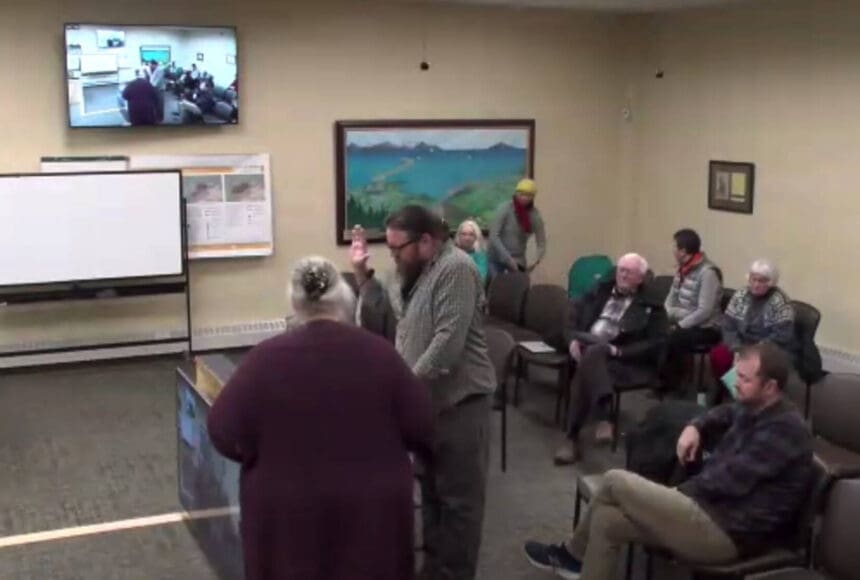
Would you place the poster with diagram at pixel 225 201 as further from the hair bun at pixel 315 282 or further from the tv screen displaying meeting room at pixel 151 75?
the hair bun at pixel 315 282

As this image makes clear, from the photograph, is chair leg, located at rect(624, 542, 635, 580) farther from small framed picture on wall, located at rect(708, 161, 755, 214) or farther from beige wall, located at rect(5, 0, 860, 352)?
small framed picture on wall, located at rect(708, 161, 755, 214)

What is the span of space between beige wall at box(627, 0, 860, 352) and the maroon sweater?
17.4 ft

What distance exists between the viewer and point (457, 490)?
12.0 ft

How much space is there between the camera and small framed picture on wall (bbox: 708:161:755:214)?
8.02m

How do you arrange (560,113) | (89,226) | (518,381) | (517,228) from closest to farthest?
(518,381) < (89,226) < (517,228) < (560,113)

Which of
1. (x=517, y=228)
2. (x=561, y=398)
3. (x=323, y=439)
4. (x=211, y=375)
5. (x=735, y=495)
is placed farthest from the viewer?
(x=517, y=228)

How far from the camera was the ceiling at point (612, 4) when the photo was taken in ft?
25.7

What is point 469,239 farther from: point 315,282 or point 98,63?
point 315,282

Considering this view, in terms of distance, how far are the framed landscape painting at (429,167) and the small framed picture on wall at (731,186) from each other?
156 cm

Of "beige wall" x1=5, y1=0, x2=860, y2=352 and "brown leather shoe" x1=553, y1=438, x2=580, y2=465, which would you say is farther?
"beige wall" x1=5, y1=0, x2=860, y2=352

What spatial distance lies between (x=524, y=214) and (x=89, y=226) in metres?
3.22

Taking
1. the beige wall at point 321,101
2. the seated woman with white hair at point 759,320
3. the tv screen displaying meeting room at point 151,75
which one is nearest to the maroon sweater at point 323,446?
the seated woman with white hair at point 759,320

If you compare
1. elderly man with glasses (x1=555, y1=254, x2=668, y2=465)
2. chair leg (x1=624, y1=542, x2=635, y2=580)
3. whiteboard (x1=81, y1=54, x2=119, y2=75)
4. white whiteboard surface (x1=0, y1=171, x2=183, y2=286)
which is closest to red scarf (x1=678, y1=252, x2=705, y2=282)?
elderly man with glasses (x1=555, y1=254, x2=668, y2=465)

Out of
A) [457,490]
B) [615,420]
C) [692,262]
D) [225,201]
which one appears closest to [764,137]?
[692,262]
